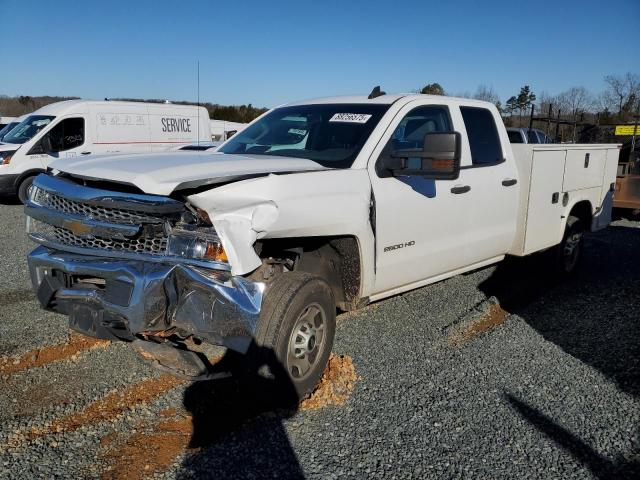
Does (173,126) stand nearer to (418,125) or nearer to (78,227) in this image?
(418,125)

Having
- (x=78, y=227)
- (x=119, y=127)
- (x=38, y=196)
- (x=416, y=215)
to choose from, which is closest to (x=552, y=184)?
(x=416, y=215)

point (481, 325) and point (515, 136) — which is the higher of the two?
point (515, 136)

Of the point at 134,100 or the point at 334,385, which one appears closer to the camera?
the point at 334,385

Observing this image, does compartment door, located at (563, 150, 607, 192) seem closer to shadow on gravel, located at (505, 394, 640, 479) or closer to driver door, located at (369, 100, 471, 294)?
driver door, located at (369, 100, 471, 294)

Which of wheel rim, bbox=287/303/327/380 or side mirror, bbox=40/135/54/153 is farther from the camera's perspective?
side mirror, bbox=40/135/54/153

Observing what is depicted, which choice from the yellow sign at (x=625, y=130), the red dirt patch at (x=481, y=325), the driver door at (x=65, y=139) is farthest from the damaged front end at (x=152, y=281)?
the yellow sign at (x=625, y=130)

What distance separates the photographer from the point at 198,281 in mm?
3086

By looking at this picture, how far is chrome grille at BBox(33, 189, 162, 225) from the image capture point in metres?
3.22

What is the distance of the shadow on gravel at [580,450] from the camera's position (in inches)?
119

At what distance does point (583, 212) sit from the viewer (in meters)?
6.93

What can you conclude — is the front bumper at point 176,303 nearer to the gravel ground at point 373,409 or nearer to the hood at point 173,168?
the hood at point 173,168

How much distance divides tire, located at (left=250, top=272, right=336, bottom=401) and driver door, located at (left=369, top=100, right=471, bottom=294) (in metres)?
0.66

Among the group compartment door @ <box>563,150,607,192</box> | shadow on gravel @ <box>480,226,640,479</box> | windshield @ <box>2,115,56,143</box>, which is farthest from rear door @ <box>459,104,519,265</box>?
windshield @ <box>2,115,56,143</box>

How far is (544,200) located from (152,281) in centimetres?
421
